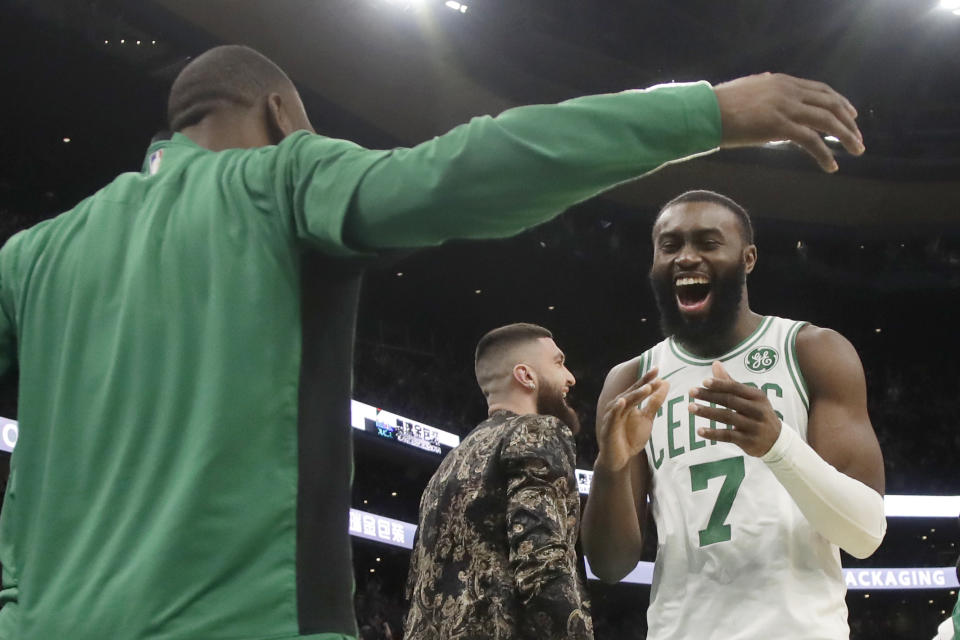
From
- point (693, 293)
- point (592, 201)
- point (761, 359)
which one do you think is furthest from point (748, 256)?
point (592, 201)

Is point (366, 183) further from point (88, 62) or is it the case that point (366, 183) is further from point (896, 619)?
point (896, 619)

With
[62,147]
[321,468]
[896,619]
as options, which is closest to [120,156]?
[62,147]

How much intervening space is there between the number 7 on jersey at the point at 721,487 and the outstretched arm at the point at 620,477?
17 cm

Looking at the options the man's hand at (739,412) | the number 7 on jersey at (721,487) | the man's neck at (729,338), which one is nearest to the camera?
the man's hand at (739,412)

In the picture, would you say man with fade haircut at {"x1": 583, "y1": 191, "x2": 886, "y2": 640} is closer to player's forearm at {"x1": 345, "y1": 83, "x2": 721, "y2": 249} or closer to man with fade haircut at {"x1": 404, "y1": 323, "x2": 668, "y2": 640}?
man with fade haircut at {"x1": 404, "y1": 323, "x2": 668, "y2": 640}

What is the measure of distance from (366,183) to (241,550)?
438 mm

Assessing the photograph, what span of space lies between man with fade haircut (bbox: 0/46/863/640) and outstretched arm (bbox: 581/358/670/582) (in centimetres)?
105

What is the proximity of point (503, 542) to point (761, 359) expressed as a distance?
0.87 m

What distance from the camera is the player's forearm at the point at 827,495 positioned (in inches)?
89.7

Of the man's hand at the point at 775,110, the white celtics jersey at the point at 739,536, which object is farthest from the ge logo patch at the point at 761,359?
the man's hand at the point at 775,110

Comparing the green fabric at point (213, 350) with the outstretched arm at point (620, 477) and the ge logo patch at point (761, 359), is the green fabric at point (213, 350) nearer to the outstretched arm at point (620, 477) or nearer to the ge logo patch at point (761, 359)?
the outstretched arm at point (620, 477)

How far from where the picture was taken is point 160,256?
1.36m

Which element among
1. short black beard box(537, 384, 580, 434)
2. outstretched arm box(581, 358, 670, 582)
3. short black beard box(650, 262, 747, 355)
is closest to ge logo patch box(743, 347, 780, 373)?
short black beard box(650, 262, 747, 355)

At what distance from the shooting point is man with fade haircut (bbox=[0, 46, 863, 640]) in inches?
47.3
